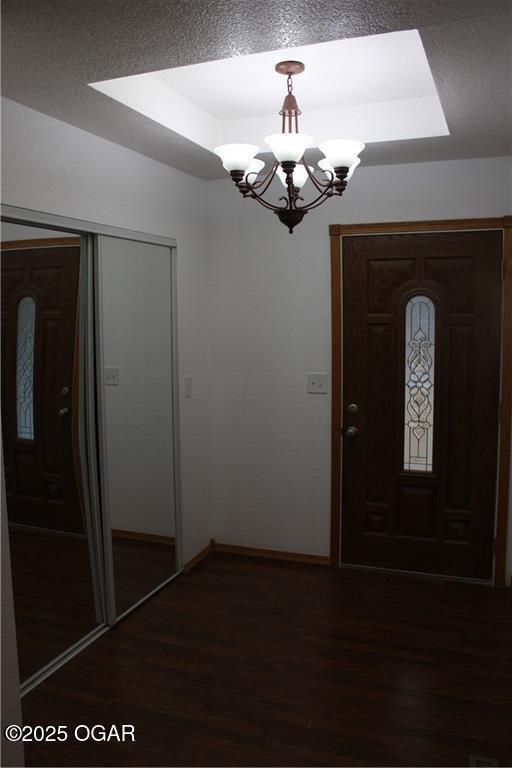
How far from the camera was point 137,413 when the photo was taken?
3.46 m

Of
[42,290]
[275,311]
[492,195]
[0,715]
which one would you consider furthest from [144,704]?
[492,195]

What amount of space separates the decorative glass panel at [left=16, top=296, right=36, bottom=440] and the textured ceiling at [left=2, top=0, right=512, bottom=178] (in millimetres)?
843

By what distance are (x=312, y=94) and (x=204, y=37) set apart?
4.58ft

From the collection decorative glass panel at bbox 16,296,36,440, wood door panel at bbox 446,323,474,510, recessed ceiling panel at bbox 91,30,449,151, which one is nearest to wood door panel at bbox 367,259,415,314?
wood door panel at bbox 446,323,474,510

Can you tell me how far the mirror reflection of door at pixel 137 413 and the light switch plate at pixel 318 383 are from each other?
88cm

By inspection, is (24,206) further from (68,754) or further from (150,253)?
(68,754)

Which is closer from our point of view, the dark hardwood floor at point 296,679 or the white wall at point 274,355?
the dark hardwood floor at point 296,679

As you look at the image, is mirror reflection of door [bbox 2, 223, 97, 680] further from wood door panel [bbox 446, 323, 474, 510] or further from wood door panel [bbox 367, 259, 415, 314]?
wood door panel [bbox 446, 323, 474, 510]

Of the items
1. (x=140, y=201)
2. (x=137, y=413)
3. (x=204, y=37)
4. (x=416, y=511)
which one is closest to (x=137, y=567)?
(x=137, y=413)

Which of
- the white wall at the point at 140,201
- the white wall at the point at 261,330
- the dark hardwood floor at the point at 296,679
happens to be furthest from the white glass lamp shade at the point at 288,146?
the dark hardwood floor at the point at 296,679

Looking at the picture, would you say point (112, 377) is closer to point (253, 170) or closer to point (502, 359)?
point (253, 170)

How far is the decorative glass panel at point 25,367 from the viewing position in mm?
2715

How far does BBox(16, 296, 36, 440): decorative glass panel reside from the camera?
271 centimetres

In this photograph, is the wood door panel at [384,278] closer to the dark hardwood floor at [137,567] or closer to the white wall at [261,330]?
the white wall at [261,330]
